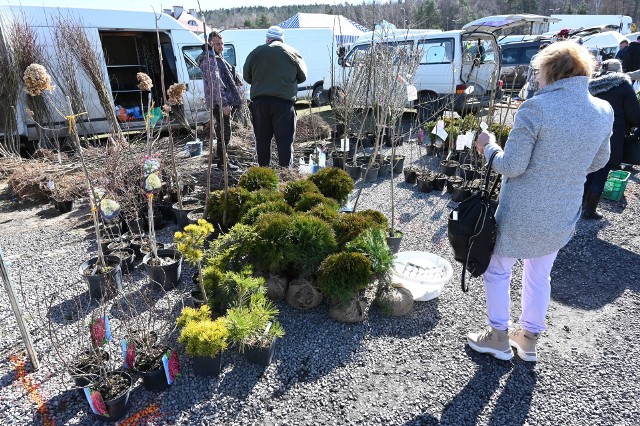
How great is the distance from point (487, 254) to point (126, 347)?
6.12 ft

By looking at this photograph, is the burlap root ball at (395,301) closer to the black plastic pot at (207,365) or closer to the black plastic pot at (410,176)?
the black plastic pot at (207,365)

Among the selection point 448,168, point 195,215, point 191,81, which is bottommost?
point 448,168

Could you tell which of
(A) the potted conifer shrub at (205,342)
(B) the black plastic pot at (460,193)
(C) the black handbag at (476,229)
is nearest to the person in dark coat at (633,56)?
(B) the black plastic pot at (460,193)

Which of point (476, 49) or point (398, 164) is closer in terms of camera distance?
point (398, 164)

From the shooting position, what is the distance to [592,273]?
125 inches

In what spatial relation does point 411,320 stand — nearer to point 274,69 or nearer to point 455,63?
point 274,69

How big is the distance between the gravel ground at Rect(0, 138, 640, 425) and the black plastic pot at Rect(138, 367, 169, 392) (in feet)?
0.11

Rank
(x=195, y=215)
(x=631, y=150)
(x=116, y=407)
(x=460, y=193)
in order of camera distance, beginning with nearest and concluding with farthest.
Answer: (x=116, y=407), (x=195, y=215), (x=631, y=150), (x=460, y=193)

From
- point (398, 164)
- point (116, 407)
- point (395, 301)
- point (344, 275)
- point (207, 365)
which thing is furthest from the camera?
point (398, 164)

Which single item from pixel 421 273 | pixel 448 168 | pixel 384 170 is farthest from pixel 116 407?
pixel 448 168

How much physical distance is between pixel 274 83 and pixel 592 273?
11.3 feet

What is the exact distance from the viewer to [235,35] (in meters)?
10.6

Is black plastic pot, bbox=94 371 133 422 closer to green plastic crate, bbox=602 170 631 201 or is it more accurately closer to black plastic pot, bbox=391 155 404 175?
black plastic pot, bbox=391 155 404 175

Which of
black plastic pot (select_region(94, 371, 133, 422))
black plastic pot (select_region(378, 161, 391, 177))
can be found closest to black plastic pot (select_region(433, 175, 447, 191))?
black plastic pot (select_region(378, 161, 391, 177))
